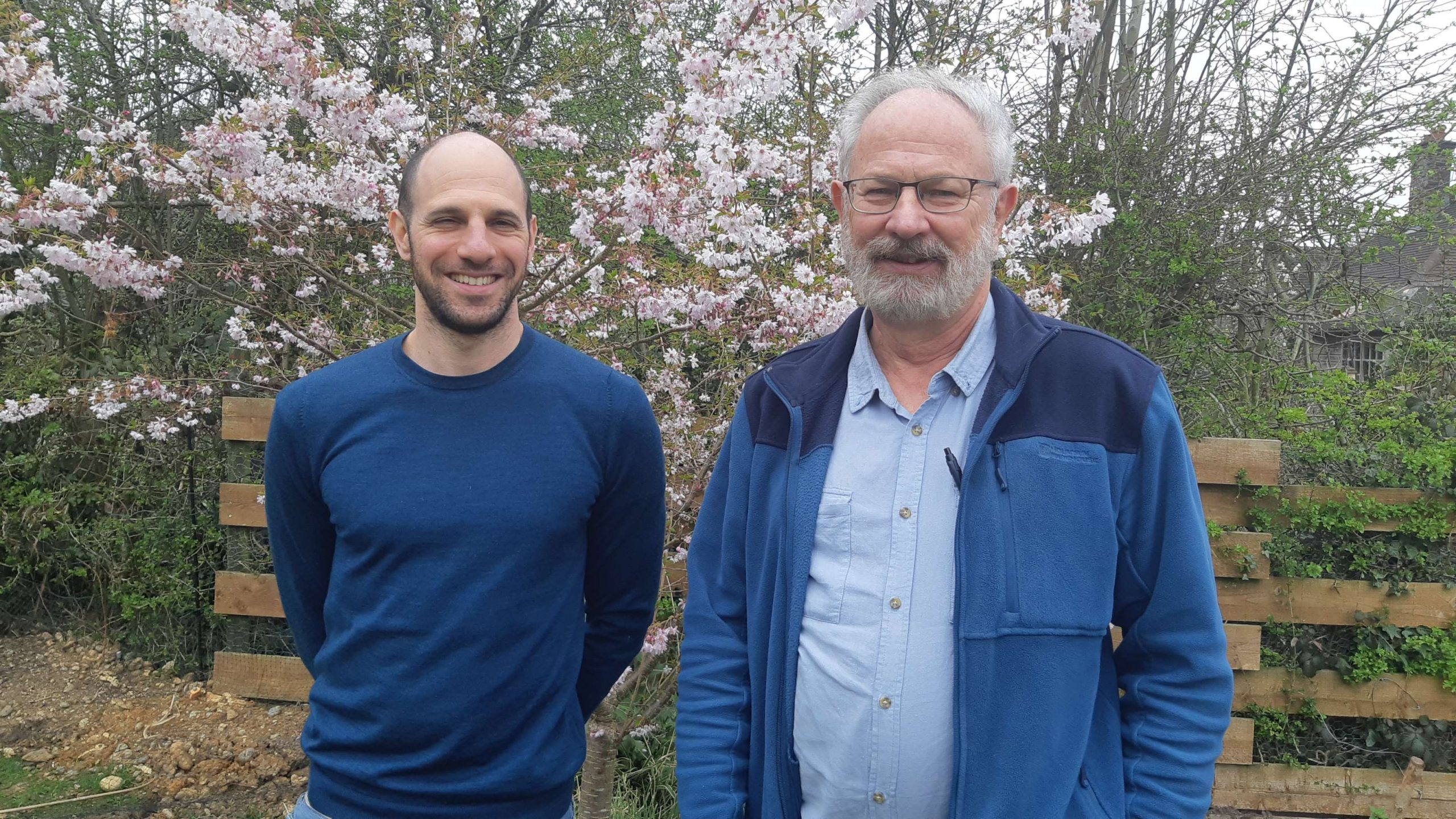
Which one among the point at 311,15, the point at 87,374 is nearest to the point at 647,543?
the point at 311,15

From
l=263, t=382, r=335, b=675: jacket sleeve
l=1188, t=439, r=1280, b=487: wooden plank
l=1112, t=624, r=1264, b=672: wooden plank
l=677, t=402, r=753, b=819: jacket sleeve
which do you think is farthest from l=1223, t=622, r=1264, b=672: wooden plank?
A: l=263, t=382, r=335, b=675: jacket sleeve

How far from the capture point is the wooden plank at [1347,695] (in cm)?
355

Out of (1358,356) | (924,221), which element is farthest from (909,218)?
(1358,356)

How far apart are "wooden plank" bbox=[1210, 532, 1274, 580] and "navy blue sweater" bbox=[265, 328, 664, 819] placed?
272cm

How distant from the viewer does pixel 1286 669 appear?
3.63 metres

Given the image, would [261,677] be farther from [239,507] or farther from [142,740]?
[239,507]

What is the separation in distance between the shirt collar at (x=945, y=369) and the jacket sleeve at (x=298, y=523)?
3.49ft

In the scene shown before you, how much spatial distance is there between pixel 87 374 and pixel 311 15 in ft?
9.64

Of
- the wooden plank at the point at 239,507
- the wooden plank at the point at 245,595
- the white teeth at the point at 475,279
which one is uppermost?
the white teeth at the point at 475,279

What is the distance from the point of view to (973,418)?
1.54m

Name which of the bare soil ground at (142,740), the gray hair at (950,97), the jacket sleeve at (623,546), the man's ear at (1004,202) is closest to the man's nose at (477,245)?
the jacket sleeve at (623,546)

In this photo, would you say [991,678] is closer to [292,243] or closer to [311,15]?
[292,243]

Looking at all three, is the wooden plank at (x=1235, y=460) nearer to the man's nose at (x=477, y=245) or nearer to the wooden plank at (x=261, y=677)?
the man's nose at (x=477, y=245)

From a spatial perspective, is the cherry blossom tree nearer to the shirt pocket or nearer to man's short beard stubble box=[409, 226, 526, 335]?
man's short beard stubble box=[409, 226, 526, 335]
